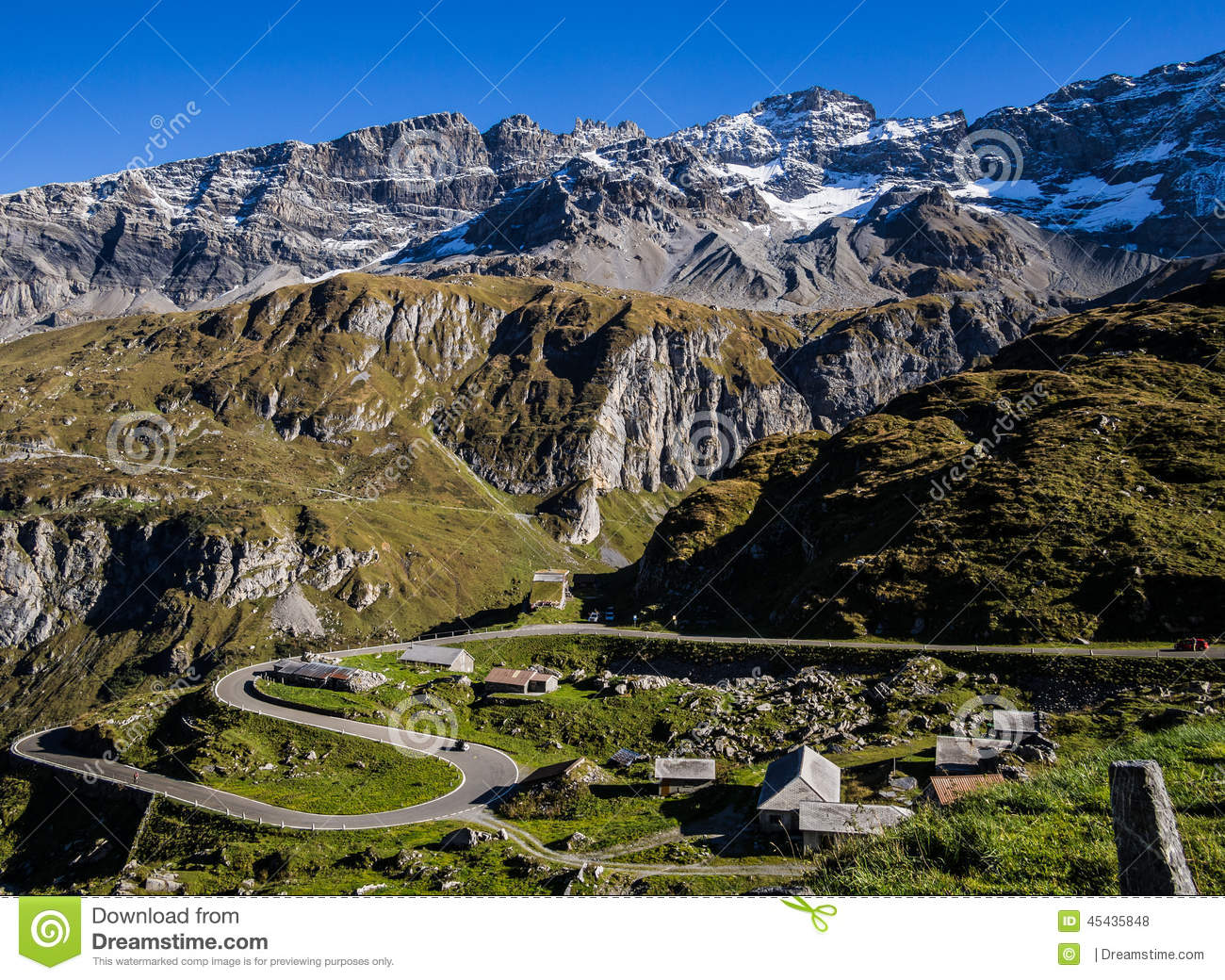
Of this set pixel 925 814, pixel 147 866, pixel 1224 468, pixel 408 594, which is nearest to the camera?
pixel 925 814

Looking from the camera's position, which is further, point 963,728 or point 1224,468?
point 1224,468

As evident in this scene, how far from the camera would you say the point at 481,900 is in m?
7.62

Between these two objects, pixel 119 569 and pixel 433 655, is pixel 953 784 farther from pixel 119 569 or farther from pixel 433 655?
pixel 119 569

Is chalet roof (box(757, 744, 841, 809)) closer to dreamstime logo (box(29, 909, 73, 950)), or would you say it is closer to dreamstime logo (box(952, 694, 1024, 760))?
dreamstime logo (box(952, 694, 1024, 760))

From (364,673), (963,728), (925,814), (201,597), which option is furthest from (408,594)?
Answer: (925,814)

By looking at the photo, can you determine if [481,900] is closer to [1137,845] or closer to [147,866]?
[1137,845]

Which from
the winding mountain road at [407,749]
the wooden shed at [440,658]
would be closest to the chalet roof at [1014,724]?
the winding mountain road at [407,749]

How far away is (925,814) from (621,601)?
3272 inches

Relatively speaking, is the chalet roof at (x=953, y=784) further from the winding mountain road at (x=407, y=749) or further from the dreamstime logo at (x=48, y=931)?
the dreamstime logo at (x=48, y=931)

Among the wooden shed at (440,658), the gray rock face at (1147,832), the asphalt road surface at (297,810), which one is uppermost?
the gray rock face at (1147,832)

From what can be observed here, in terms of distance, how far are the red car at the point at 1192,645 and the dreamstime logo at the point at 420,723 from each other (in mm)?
43447

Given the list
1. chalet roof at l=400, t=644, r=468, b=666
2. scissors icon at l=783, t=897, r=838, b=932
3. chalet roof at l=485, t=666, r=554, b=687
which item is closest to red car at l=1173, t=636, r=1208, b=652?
chalet roof at l=485, t=666, r=554, b=687

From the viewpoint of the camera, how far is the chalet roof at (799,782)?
87.6 feet

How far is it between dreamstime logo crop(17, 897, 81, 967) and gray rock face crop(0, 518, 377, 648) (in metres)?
188
